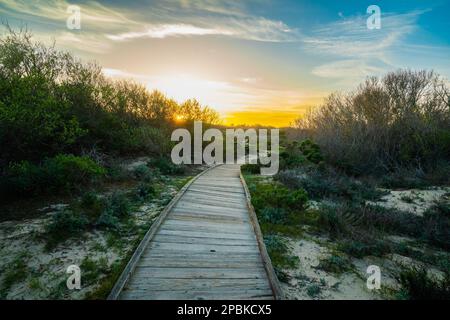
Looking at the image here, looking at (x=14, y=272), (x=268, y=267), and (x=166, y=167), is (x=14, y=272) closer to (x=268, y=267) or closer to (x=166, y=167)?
(x=268, y=267)

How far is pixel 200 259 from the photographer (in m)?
4.86

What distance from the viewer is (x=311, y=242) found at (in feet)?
21.4

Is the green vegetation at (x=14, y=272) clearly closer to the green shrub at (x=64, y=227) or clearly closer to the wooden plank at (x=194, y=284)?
the green shrub at (x=64, y=227)

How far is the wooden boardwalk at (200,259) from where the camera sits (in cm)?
390

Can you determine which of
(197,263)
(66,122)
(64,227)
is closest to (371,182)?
(197,263)

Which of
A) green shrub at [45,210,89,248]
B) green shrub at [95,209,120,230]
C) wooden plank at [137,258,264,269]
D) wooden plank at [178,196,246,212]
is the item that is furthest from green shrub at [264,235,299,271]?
green shrub at [45,210,89,248]

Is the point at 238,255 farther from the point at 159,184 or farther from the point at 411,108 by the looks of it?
the point at 411,108

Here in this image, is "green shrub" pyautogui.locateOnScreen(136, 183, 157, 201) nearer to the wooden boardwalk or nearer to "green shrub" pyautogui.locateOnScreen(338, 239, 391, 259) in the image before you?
the wooden boardwalk

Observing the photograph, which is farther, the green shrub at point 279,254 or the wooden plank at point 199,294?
the green shrub at point 279,254

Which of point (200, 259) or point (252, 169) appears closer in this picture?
point (200, 259)

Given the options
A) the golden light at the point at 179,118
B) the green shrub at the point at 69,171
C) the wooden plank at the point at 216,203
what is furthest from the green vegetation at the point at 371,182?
the golden light at the point at 179,118

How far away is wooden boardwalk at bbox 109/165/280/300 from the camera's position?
3.90 metres

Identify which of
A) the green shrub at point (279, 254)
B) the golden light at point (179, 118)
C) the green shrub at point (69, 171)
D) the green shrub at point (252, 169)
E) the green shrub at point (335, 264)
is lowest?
the green shrub at point (335, 264)

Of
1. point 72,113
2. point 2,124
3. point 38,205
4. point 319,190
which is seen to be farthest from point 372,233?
point 72,113
